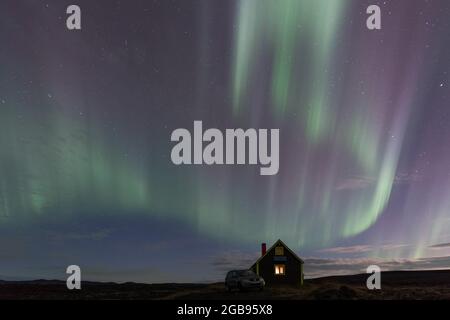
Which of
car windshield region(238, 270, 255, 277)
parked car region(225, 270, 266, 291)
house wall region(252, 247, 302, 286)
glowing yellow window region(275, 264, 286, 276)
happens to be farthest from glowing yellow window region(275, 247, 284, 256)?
car windshield region(238, 270, 255, 277)

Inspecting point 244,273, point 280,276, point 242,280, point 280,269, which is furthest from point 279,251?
point 242,280

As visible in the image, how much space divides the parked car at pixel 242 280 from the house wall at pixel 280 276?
920 centimetres

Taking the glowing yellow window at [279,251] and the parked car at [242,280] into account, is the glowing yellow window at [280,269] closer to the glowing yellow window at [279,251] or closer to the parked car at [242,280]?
the glowing yellow window at [279,251]

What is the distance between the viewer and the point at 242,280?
3625 centimetres

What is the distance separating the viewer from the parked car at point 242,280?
36312mm

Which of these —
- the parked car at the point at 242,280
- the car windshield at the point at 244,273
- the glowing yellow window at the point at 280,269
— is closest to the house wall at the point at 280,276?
the glowing yellow window at the point at 280,269

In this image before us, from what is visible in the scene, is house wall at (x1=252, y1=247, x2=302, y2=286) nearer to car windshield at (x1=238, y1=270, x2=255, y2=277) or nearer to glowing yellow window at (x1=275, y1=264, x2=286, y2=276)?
glowing yellow window at (x1=275, y1=264, x2=286, y2=276)

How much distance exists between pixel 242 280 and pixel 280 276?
1129 cm

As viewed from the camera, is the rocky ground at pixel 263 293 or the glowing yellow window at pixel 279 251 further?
the glowing yellow window at pixel 279 251

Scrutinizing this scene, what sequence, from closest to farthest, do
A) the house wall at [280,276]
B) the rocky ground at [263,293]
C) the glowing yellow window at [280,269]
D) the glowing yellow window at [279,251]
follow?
the rocky ground at [263,293]
the house wall at [280,276]
the glowing yellow window at [280,269]
the glowing yellow window at [279,251]

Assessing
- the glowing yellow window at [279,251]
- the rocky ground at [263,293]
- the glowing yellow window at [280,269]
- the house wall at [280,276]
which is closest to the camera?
the rocky ground at [263,293]
